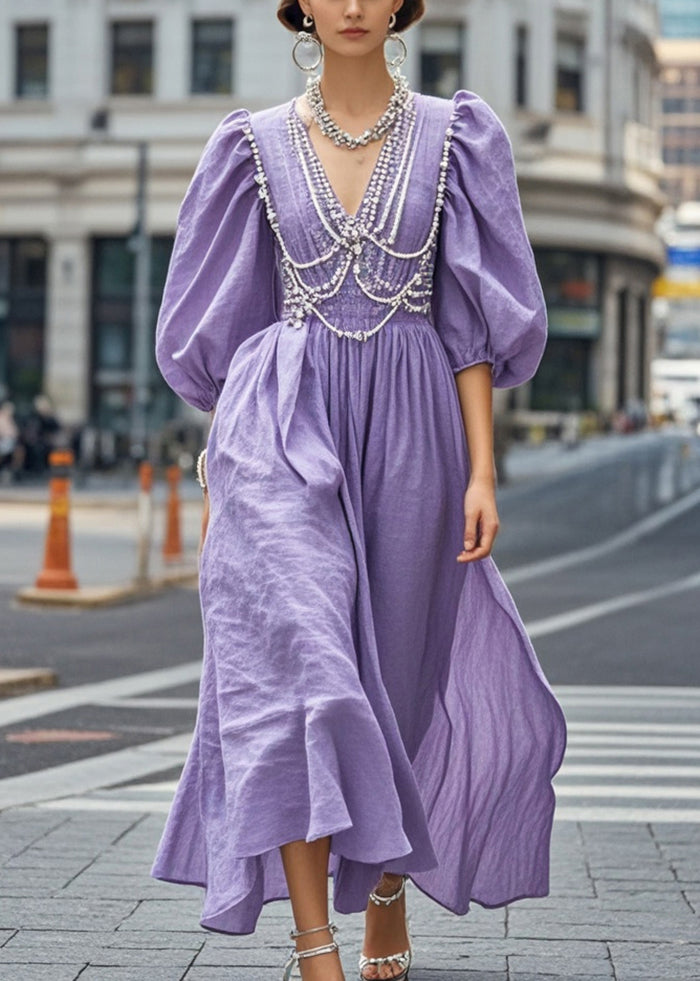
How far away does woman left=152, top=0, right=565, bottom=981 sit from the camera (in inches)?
159

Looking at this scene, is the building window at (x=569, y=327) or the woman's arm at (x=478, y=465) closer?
the woman's arm at (x=478, y=465)

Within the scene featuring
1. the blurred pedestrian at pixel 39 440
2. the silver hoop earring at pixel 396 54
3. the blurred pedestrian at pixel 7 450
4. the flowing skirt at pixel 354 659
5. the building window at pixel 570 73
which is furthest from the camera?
the building window at pixel 570 73

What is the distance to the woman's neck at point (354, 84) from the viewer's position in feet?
14.2

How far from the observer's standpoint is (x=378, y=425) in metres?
4.21

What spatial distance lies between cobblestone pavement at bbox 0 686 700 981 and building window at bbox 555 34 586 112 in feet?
195

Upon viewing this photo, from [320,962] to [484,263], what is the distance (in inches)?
55.1

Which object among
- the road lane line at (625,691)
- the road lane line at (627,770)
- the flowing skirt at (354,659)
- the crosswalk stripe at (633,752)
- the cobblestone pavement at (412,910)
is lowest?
the road lane line at (625,691)

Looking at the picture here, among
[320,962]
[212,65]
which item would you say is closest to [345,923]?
[320,962]

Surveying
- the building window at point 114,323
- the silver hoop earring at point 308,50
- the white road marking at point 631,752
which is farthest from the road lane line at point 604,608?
the building window at point 114,323

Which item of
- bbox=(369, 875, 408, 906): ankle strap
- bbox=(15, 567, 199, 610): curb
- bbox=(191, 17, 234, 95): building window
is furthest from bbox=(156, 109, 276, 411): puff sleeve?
bbox=(191, 17, 234, 95): building window

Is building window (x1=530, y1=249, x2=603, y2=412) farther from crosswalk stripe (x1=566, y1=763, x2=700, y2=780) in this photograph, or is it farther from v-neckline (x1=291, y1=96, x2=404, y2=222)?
v-neckline (x1=291, y1=96, x2=404, y2=222)

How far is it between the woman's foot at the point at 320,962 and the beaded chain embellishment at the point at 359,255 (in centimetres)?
114

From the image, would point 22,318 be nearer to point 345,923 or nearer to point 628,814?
point 628,814

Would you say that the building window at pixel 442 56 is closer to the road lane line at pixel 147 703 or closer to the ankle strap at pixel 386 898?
the road lane line at pixel 147 703
